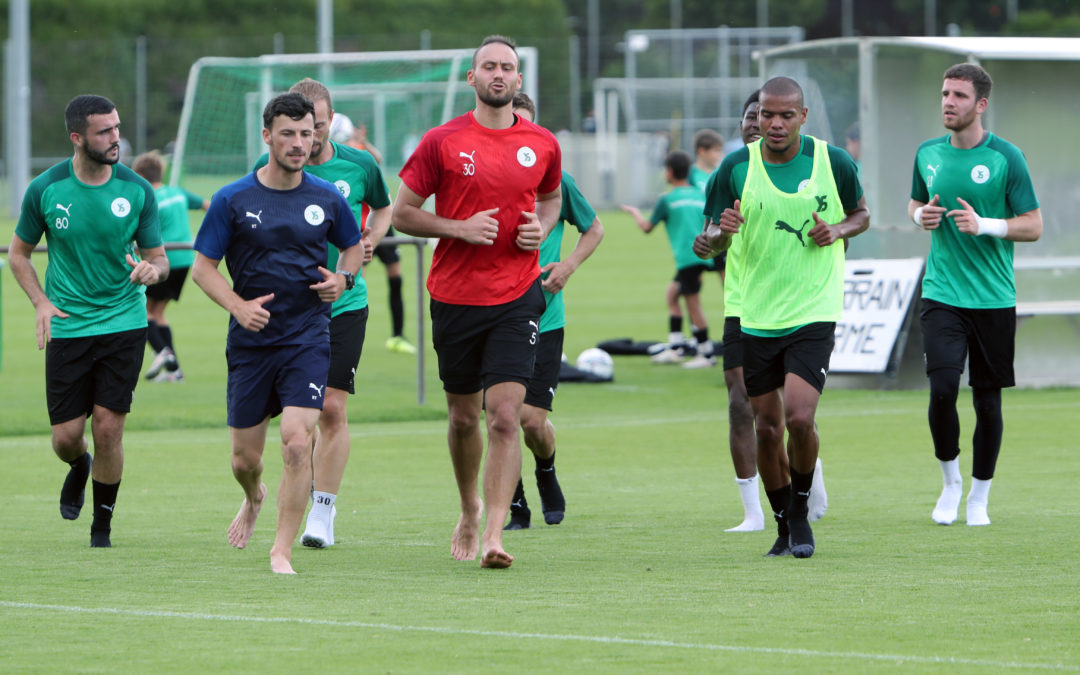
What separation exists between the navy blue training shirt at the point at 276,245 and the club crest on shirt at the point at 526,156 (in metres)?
0.82

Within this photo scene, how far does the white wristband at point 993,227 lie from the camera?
29.7 feet

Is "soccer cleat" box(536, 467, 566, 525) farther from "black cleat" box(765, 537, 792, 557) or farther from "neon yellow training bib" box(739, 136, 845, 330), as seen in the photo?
"neon yellow training bib" box(739, 136, 845, 330)

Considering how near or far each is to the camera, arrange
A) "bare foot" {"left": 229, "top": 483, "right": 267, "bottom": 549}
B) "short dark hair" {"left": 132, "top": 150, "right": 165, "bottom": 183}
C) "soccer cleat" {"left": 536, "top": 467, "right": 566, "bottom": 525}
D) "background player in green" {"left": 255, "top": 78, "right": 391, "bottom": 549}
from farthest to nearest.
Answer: "short dark hair" {"left": 132, "top": 150, "right": 165, "bottom": 183}
"soccer cleat" {"left": 536, "top": 467, "right": 566, "bottom": 525}
"background player in green" {"left": 255, "top": 78, "right": 391, "bottom": 549}
"bare foot" {"left": 229, "top": 483, "right": 267, "bottom": 549}

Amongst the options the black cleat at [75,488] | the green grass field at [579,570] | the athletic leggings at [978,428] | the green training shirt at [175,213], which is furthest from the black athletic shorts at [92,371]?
the green training shirt at [175,213]

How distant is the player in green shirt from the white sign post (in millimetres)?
8008

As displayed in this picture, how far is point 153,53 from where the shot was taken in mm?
51125

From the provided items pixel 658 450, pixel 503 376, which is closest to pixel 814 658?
pixel 503 376

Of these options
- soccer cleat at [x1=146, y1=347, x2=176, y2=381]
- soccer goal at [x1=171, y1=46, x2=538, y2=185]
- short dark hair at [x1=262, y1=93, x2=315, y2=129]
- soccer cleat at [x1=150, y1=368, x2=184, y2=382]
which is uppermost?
soccer goal at [x1=171, y1=46, x2=538, y2=185]

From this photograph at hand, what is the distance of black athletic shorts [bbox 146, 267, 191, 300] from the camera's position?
18.0 metres

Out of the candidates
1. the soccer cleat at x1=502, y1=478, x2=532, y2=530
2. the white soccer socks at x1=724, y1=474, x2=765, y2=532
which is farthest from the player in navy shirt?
the white soccer socks at x1=724, y1=474, x2=765, y2=532

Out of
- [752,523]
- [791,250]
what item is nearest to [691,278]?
[752,523]

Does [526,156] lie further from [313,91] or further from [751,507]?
[751,507]

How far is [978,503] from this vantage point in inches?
369

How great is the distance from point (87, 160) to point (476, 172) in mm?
2090
